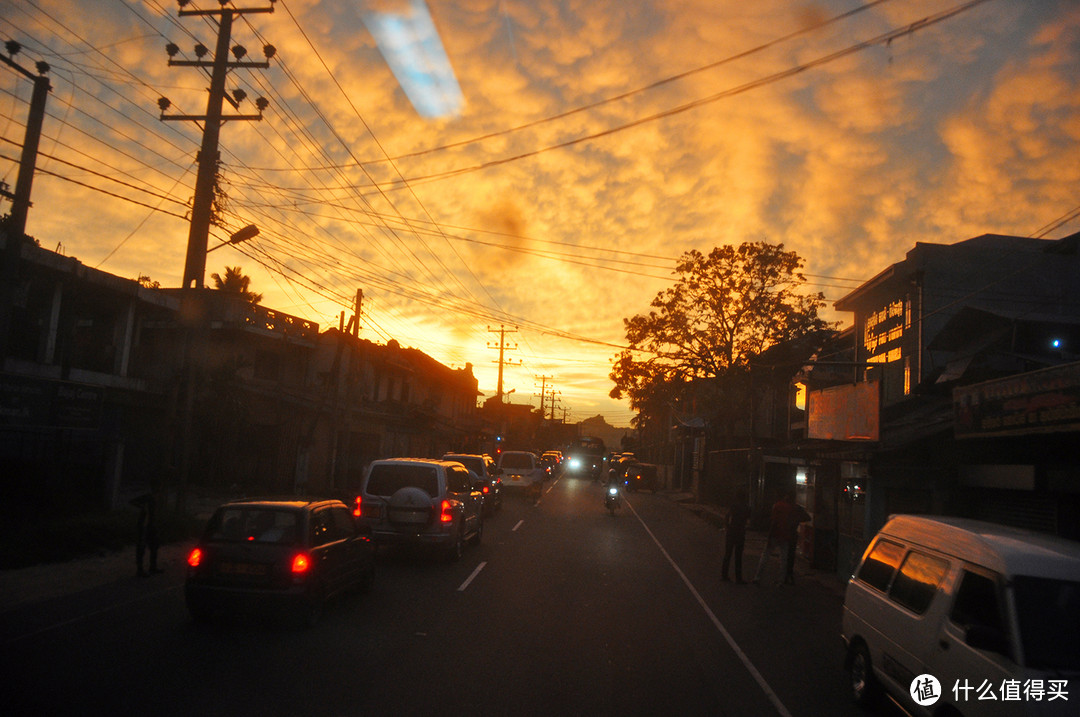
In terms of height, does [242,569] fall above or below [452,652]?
above

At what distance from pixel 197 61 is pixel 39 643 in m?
13.7

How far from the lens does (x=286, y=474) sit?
32375 millimetres

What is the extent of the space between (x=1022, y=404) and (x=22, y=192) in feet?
62.0

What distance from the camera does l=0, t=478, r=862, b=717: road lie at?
6.38m

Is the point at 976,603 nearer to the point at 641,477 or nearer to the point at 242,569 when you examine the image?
the point at 242,569

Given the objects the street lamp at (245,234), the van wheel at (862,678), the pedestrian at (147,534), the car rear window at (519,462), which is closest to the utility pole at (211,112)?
the street lamp at (245,234)

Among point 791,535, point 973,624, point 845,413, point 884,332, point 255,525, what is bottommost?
point 791,535

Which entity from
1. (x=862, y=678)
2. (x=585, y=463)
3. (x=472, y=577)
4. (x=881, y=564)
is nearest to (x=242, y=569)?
(x=472, y=577)

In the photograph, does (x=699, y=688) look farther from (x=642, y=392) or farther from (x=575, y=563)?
(x=642, y=392)

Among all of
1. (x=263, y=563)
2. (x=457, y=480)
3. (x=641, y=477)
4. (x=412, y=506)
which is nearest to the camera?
(x=263, y=563)

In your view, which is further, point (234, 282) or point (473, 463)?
point (234, 282)

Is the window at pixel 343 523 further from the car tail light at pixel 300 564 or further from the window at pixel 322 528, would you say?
the car tail light at pixel 300 564

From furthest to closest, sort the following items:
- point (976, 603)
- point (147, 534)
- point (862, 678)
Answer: point (147, 534)
point (862, 678)
point (976, 603)

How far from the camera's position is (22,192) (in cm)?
1488
